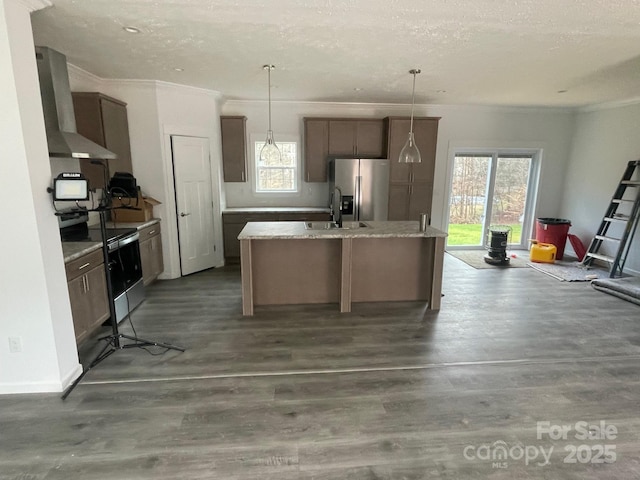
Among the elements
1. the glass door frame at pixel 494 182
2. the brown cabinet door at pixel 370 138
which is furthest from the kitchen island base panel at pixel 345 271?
the glass door frame at pixel 494 182

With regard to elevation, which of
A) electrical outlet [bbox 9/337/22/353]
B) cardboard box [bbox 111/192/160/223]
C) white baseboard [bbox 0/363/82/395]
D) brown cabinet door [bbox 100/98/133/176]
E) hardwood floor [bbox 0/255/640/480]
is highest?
brown cabinet door [bbox 100/98/133/176]

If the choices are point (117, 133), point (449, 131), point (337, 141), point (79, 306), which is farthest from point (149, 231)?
point (449, 131)

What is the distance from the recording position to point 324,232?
141 inches

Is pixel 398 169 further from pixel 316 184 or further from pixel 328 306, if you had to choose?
pixel 328 306

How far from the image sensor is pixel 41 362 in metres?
2.31

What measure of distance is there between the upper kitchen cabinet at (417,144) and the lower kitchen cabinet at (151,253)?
12.1ft

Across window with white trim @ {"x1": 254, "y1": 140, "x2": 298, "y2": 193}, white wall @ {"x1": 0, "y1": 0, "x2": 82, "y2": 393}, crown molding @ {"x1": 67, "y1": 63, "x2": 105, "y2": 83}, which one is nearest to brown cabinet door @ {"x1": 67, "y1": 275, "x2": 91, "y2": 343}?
white wall @ {"x1": 0, "y1": 0, "x2": 82, "y2": 393}

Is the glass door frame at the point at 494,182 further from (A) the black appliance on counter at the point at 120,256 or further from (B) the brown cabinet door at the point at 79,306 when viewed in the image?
(B) the brown cabinet door at the point at 79,306

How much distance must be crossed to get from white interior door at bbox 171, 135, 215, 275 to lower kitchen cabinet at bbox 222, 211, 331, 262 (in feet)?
0.87

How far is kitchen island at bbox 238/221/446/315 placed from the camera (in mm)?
3729

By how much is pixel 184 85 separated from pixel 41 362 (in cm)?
365

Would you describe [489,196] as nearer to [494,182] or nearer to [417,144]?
[494,182]

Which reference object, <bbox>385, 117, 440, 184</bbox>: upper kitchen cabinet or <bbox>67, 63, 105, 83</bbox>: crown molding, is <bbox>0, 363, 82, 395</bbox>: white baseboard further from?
<bbox>385, 117, 440, 184</bbox>: upper kitchen cabinet

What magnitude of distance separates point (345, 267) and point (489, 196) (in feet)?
13.8
